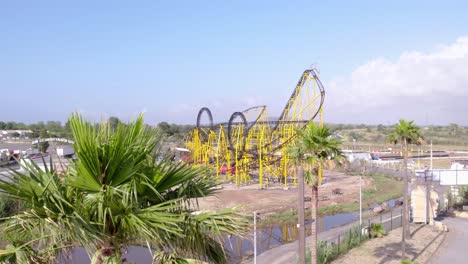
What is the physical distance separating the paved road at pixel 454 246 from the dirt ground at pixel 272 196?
14.2 m

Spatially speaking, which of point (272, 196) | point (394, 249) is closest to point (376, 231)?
point (394, 249)

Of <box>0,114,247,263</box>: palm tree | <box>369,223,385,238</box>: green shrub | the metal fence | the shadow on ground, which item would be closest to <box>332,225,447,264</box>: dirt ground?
the shadow on ground

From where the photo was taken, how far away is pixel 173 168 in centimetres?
471

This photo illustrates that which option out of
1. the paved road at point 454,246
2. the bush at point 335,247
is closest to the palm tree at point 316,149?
the bush at point 335,247

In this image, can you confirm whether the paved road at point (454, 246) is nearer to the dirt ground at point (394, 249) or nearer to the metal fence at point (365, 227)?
the dirt ground at point (394, 249)

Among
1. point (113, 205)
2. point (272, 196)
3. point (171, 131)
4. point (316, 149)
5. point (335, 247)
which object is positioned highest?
point (171, 131)

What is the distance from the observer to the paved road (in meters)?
21.7

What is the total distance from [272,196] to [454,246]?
75.5 ft

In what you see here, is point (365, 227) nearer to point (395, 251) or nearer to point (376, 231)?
point (376, 231)

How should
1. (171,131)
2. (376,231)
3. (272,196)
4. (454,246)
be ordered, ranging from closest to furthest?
(171,131), (454,246), (376,231), (272,196)

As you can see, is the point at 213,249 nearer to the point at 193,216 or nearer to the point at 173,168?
the point at 193,216

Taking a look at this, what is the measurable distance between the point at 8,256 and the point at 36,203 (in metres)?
0.57

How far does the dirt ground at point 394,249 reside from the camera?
70.4ft

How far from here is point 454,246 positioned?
24.2 m
